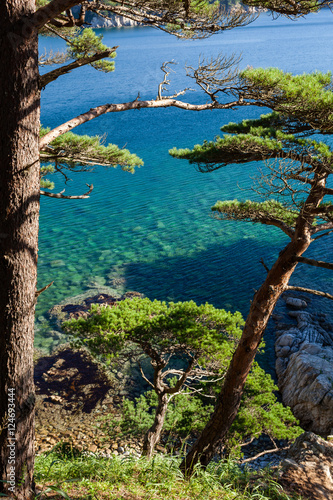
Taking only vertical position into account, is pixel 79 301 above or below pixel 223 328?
below

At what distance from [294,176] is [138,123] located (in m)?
22.8

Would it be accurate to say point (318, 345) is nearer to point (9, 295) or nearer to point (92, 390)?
point (92, 390)

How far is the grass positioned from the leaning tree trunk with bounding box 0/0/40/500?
0.36 metres

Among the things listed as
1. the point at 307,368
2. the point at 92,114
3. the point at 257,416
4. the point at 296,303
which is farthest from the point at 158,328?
the point at 296,303

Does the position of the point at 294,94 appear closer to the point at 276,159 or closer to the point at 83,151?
the point at 276,159

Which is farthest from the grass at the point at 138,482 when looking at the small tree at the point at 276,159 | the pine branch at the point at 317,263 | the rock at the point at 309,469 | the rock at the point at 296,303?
the rock at the point at 296,303

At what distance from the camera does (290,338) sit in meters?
9.59

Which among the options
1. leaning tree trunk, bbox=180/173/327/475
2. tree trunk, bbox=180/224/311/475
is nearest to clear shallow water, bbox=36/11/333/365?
leaning tree trunk, bbox=180/173/327/475

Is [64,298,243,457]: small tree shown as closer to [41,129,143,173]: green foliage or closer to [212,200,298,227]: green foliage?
[212,200,298,227]: green foliage

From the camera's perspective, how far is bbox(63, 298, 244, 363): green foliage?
4922 mm

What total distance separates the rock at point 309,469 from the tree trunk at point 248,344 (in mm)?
878

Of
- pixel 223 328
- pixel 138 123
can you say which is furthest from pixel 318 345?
pixel 138 123

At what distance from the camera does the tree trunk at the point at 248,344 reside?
188 inches

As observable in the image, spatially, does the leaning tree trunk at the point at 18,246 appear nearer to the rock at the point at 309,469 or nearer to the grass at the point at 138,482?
the grass at the point at 138,482
